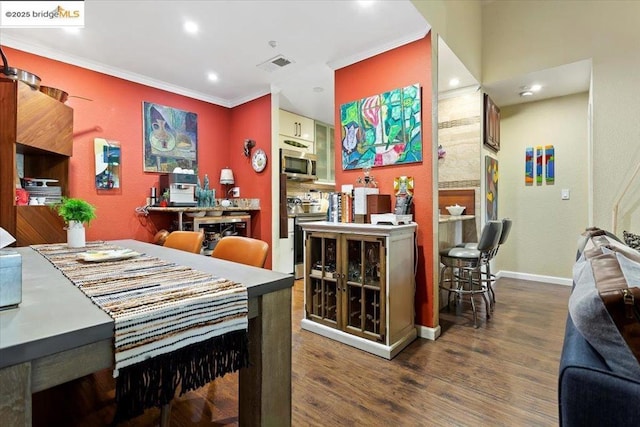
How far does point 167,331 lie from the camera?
0.74 m

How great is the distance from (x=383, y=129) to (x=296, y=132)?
7.54ft

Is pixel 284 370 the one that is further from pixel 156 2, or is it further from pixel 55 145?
pixel 55 145

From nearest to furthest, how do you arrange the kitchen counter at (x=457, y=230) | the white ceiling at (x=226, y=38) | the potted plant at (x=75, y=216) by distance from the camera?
1. the potted plant at (x=75, y=216)
2. the white ceiling at (x=226, y=38)
3. the kitchen counter at (x=457, y=230)

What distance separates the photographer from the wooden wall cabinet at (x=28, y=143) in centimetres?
236

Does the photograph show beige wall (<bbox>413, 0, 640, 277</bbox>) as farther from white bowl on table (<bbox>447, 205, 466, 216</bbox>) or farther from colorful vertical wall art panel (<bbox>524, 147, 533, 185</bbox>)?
white bowl on table (<bbox>447, 205, 466, 216</bbox>)

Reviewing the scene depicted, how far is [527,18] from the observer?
3.40 meters

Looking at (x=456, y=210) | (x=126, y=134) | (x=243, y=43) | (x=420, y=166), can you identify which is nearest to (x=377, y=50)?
(x=420, y=166)

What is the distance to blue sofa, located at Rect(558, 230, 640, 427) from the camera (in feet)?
2.11

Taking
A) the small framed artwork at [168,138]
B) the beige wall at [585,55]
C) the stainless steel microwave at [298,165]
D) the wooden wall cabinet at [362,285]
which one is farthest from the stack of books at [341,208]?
the small framed artwork at [168,138]

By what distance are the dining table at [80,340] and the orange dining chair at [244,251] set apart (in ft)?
0.81

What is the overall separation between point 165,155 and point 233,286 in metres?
3.46

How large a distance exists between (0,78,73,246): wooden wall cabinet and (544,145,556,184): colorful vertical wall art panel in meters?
5.54

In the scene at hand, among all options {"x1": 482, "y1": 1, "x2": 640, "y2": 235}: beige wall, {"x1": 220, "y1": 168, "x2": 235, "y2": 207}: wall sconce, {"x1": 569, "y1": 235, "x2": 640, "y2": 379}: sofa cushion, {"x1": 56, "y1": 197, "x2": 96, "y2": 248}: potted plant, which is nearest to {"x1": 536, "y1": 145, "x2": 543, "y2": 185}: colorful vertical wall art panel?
{"x1": 482, "y1": 1, "x2": 640, "y2": 235}: beige wall

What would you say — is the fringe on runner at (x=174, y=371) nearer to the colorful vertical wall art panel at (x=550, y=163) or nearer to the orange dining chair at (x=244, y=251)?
the orange dining chair at (x=244, y=251)
